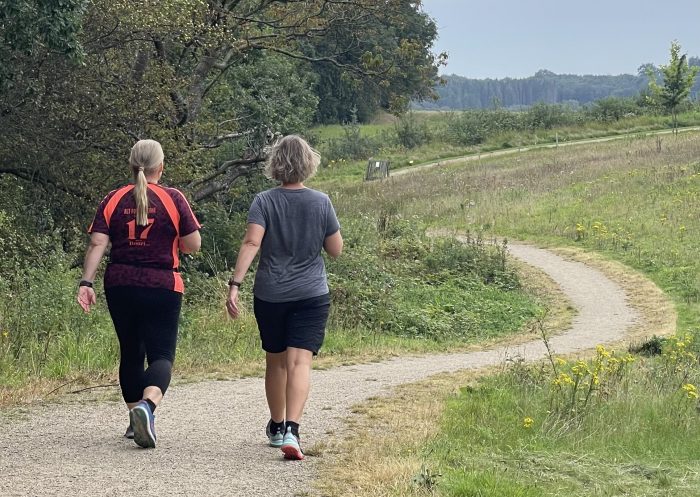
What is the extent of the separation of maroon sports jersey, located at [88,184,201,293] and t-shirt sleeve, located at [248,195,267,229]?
385 mm

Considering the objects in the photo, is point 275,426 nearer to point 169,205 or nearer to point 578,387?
point 169,205

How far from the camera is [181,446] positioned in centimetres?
641

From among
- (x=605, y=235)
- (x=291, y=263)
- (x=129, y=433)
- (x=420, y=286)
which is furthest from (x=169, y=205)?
(x=605, y=235)

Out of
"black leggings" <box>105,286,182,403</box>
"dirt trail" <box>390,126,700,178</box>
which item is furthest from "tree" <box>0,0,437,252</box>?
"dirt trail" <box>390,126,700,178</box>

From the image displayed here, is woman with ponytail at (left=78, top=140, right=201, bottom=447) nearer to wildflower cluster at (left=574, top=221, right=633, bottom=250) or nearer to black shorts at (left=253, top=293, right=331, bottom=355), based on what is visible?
black shorts at (left=253, top=293, right=331, bottom=355)

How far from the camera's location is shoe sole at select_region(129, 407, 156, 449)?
6066 mm

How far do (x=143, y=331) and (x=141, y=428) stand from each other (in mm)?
619

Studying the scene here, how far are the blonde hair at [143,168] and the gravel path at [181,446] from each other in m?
1.44

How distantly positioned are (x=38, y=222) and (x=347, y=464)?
10898 millimetres

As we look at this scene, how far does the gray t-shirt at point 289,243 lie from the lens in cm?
627

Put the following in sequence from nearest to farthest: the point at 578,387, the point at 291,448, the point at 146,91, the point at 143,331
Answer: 1. the point at 291,448
2. the point at 143,331
3. the point at 578,387
4. the point at 146,91

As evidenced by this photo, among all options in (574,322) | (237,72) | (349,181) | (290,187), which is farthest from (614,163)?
(290,187)

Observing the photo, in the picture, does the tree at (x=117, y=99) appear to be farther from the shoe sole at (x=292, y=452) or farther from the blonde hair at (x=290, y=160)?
the shoe sole at (x=292, y=452)

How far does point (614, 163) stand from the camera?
40.0 m
